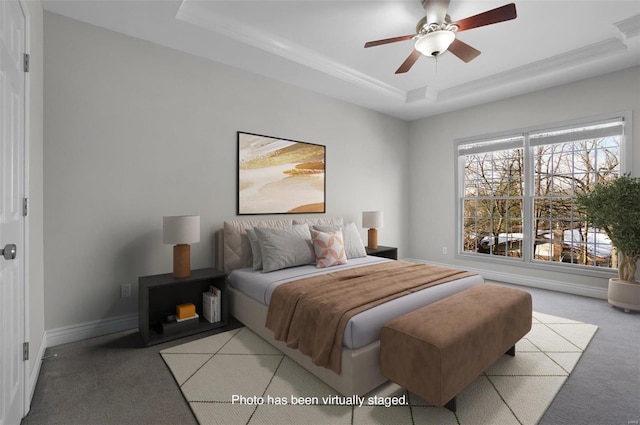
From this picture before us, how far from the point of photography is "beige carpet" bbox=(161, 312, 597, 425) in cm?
174

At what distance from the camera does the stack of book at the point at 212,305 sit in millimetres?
2994

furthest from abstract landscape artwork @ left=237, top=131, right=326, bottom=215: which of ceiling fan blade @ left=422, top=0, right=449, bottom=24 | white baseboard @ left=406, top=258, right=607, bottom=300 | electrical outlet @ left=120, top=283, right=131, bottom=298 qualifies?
white baseboard @ left=406, top=258, right=607, bottom=300

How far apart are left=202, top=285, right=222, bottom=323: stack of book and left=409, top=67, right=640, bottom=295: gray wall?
3.97 meters

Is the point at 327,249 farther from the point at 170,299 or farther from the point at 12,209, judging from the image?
the point at 12,209

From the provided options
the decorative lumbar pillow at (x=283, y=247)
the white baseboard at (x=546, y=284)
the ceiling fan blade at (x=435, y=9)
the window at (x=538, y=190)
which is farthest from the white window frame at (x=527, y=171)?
the decorative lumbar pillow at (x=283, y=247)

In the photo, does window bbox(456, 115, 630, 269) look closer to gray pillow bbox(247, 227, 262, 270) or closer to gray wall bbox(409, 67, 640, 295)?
gray wall bbox(409, 67, 640, 295)

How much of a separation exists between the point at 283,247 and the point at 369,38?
7.58 feet

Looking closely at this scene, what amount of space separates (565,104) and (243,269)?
15.0 ft

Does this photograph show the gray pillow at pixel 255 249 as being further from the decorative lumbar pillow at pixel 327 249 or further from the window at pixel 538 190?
the window at pixel 538 190

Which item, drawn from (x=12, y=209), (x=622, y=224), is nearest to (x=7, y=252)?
(x=12, y=209)

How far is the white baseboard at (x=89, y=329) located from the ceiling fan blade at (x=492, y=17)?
12.3ft

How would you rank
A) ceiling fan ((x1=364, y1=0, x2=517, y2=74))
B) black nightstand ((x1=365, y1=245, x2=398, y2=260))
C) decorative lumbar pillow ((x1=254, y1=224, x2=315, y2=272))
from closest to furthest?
ceiling fan ((x1=364, y1=0, x2=517, y2=74)) < decorative lumbar pillow ((x1=254, y1=224, x2=315, y2=272)) < black nightstand ((x1=365, y1=245, x2=398, y2=260))

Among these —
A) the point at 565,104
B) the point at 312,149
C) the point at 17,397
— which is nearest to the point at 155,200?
the point at 17,397

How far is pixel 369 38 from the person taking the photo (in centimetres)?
324
